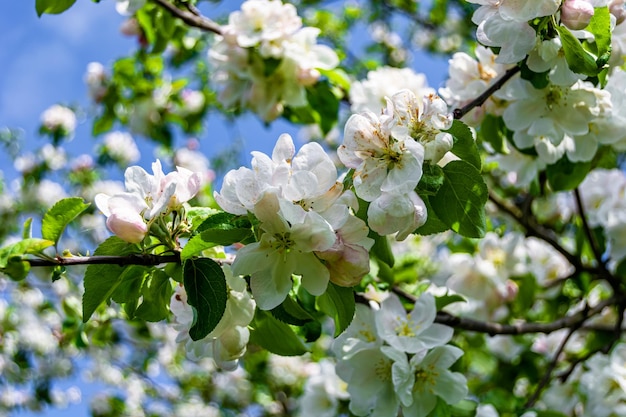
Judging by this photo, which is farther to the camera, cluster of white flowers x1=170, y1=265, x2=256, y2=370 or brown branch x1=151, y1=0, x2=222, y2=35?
brown branch x1=151, y1=0, x2=222, y2=35

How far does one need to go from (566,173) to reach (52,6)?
4.60 feet

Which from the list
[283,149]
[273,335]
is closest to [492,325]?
[273,335]

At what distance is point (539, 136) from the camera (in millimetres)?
1621

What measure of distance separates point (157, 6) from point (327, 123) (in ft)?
2.35

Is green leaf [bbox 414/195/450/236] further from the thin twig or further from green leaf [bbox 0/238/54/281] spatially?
the thin twig

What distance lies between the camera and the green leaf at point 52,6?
1685mm

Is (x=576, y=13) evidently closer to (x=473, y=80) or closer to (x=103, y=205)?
(x=473, y=80)

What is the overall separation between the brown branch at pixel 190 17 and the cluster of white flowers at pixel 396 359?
1.15 metres

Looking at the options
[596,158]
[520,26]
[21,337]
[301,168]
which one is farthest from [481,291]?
[21,337]

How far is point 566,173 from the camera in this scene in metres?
1.72

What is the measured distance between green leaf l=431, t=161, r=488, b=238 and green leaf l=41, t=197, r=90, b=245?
0.57 m

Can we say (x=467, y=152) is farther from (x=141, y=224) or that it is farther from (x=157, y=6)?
(x=157, y=6)

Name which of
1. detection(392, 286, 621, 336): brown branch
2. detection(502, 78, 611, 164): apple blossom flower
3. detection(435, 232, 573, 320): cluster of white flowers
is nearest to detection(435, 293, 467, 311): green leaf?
detection(392, 286, 621, 336): brown branch

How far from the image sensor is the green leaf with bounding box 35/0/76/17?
1.68m
